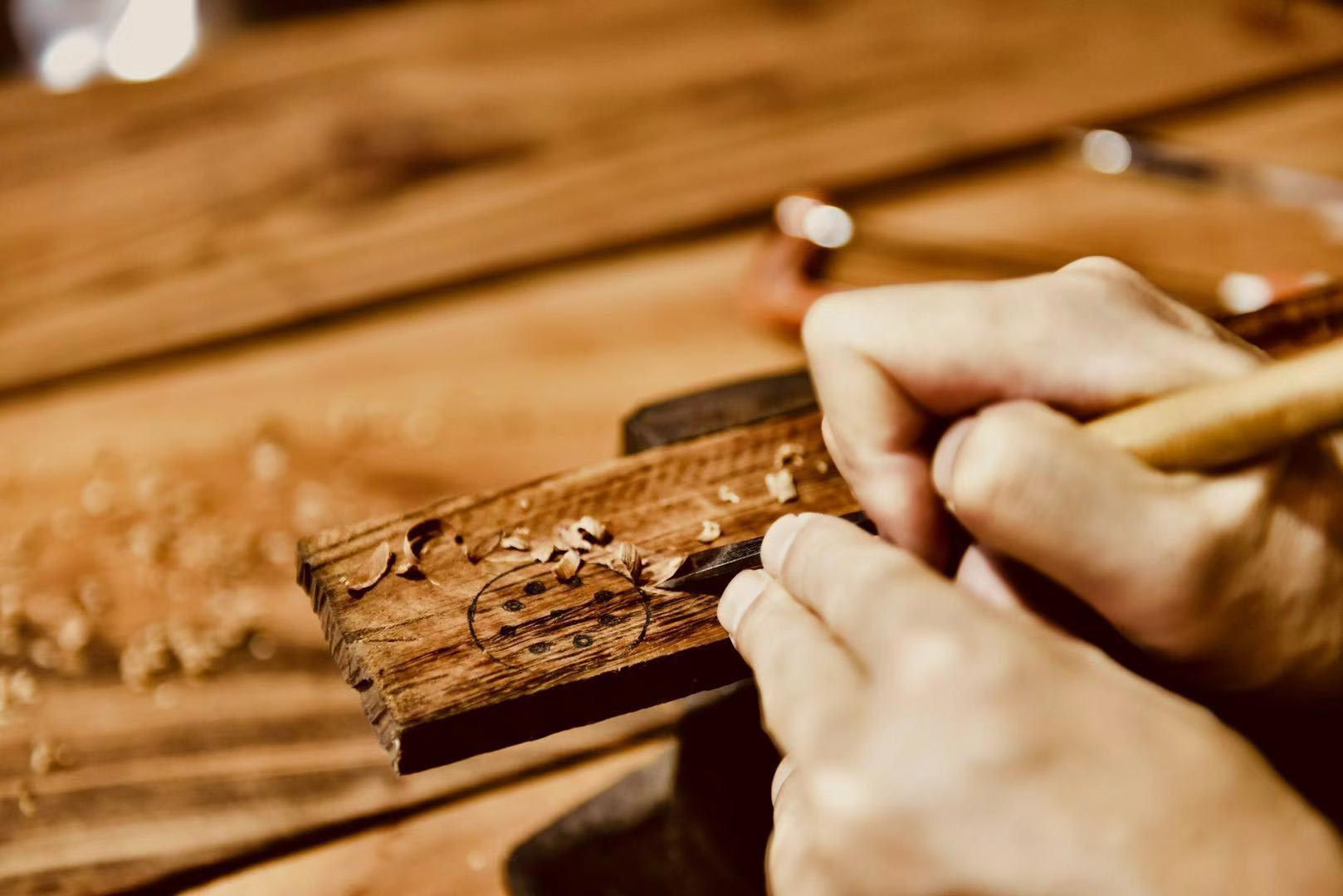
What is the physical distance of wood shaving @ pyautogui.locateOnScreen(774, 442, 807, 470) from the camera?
696 mm

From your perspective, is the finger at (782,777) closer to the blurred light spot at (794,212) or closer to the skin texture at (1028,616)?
the skin texture at (1028,616)

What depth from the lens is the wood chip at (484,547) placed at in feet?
2.07

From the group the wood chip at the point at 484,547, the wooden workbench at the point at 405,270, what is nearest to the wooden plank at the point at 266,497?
the wooden workbench at the point at 405,270

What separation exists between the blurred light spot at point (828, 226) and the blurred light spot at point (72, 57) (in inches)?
41.9

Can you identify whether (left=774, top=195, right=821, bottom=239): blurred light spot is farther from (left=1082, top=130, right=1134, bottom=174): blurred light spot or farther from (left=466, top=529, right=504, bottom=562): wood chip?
(left=466, top=529, right=504, bottom=562): wood chip

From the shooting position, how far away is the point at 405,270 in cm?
125

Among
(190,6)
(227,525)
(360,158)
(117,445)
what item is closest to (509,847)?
(227,525)

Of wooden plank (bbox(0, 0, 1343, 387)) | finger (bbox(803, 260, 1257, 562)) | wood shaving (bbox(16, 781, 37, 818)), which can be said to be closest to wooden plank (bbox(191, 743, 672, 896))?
wood shaving (bbox(16, 781, 37, 818))

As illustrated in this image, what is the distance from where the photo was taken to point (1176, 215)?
1.31 m

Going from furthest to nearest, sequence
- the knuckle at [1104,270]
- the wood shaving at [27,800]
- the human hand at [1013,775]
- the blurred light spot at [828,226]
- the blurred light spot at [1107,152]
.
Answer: the blurred light spot at [1107,152]
the blurred light spot at [828,226]
the wood shaving at [27,800]
the knuckle at [1104,270]
the human hand at [1013,775]

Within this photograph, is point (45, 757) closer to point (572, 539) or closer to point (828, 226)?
point (572, 539)

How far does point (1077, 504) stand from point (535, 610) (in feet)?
0.97

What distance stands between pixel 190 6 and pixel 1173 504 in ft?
5.43

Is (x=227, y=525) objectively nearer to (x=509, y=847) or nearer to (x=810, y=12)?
(x=509, y=847)
